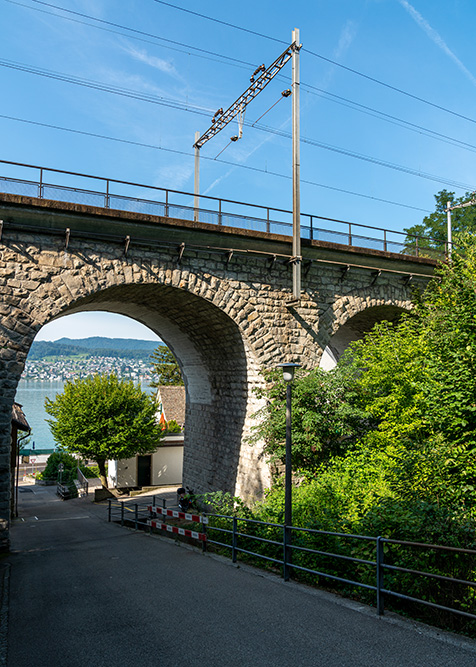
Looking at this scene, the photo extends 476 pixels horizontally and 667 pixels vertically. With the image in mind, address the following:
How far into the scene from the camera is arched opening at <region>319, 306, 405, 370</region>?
59.0ft

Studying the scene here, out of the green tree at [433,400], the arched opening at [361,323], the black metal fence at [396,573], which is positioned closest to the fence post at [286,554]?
the black metal fence at [396,573]

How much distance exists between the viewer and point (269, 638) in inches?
203

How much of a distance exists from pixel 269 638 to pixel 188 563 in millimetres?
4210

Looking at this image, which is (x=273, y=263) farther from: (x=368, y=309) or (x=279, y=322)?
(x=368, y=309)

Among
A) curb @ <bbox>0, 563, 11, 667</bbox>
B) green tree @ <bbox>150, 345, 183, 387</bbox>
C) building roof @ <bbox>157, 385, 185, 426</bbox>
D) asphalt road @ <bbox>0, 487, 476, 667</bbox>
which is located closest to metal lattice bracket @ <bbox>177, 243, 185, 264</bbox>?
asphalt road @ <bbox>0, 487, 476, 667</bbox>

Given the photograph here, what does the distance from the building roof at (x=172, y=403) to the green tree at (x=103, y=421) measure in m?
6.51

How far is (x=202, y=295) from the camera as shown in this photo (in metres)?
13.4

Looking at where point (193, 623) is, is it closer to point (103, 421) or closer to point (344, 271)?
point (344, 271)

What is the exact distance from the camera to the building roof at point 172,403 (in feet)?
117

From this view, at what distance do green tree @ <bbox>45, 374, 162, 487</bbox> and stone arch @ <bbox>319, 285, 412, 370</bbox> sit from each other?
13.3 metres

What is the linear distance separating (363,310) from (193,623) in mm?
12316

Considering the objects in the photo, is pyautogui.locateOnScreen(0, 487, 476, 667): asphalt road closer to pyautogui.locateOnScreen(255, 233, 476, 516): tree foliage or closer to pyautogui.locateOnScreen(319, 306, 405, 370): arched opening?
pyautogui.locateOnScreen(255, 233, 476, 516): tree foliage

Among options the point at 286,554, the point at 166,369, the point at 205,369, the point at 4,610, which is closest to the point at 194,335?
the point at 205,369

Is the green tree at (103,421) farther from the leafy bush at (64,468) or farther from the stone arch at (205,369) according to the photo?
the leafy bush at (64,468)
